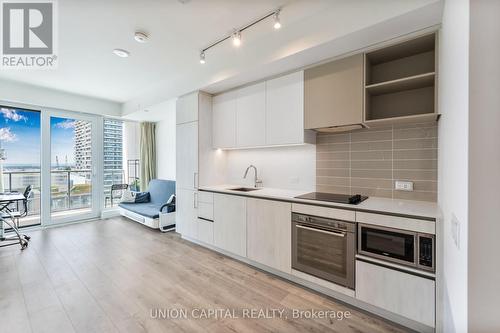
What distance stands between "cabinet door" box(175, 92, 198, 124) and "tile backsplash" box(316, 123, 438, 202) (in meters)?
1.95

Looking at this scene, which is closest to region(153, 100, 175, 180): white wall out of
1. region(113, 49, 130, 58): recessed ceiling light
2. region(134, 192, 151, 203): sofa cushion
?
region(134, 192, 151, 203): sofa cushion

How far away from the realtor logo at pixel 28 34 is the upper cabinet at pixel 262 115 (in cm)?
204

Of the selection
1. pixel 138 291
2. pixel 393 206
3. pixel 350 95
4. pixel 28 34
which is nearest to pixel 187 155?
pixel 138 291

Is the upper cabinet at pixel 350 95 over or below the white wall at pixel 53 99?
below

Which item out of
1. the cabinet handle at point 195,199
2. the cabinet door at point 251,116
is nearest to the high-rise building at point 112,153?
the cabinet handle at point 195,199

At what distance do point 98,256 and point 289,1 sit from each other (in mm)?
3829

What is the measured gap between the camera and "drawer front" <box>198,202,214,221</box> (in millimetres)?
3170

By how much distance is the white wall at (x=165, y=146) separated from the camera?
550 cm

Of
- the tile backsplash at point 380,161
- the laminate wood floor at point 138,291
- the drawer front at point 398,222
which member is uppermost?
the tile backsplash at point 380,161

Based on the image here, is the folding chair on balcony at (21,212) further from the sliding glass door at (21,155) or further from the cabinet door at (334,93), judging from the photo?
the cabinet door at (334,93)

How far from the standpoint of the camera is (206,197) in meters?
3.24

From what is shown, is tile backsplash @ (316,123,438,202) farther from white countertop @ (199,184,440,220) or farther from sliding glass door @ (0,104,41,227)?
sliding glass door @ (0,104,41,227)

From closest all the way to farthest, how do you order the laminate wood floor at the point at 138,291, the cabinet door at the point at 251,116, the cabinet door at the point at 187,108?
the laminate wood floor at the point at 138,291 < the cabinet door at the point at 251,116 < the cabinet door at the point at 187,108

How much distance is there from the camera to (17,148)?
4035 millimetres
